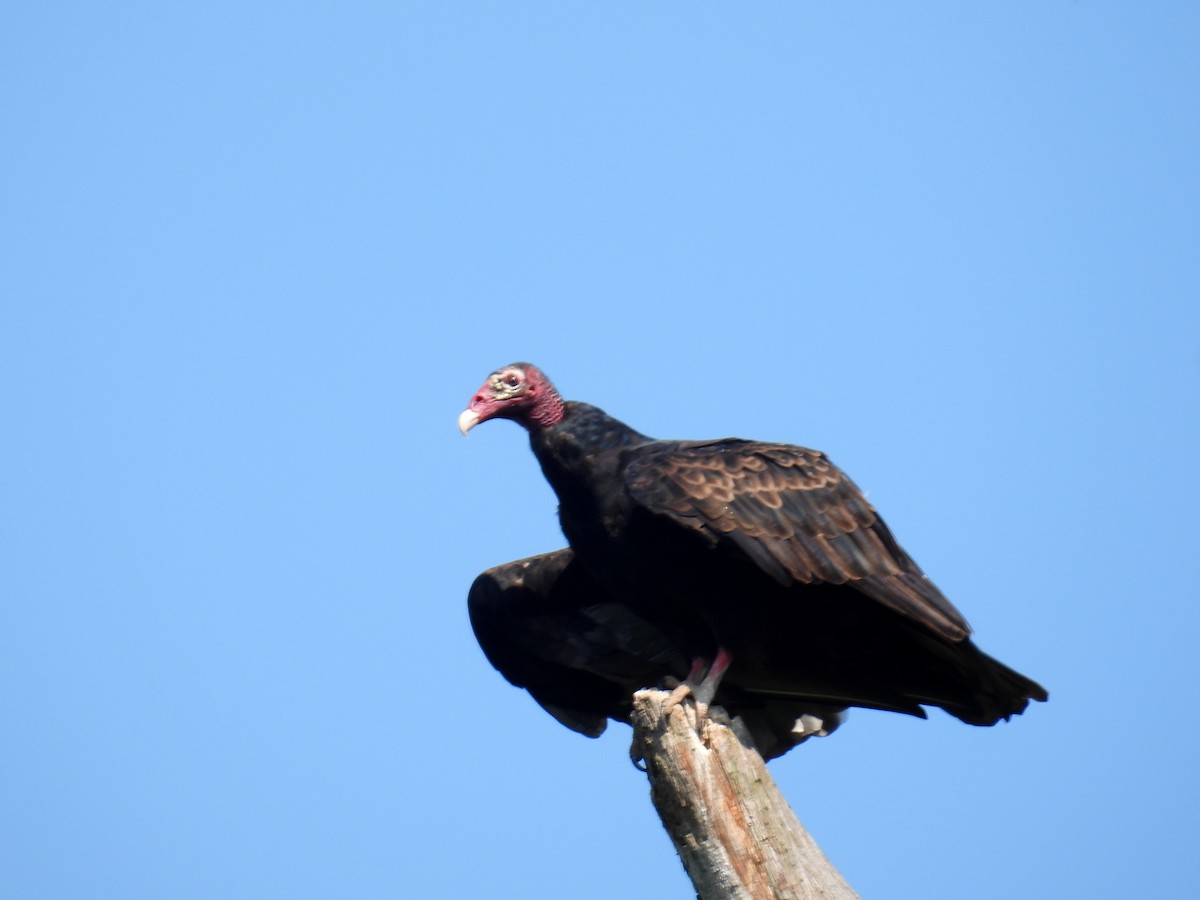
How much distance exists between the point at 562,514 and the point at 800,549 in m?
0.97

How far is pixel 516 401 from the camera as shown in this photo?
564 centimetres

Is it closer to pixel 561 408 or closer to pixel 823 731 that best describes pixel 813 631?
pixel 823 731

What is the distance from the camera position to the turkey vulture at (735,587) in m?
5.06

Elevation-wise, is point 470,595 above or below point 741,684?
above

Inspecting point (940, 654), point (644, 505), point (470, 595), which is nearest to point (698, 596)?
point (644, 505)

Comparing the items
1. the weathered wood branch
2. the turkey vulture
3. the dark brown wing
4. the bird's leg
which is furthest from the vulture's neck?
the weathered wood branch

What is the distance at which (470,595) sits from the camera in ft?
20.2

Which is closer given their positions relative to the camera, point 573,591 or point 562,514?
point 562,514

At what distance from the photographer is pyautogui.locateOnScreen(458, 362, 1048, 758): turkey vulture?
5062 millimetres

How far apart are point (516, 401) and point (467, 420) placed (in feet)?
0.65

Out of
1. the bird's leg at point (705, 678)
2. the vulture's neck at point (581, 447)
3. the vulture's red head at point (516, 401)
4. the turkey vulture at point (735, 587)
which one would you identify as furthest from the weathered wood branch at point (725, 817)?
the vulture's red head at point (516, 401)

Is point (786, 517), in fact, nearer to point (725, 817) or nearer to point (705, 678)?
point (705, 678)

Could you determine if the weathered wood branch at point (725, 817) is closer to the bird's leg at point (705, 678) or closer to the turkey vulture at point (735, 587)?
the bird's leg at point (705, 678)

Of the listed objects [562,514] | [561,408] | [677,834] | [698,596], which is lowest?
[677,834]
